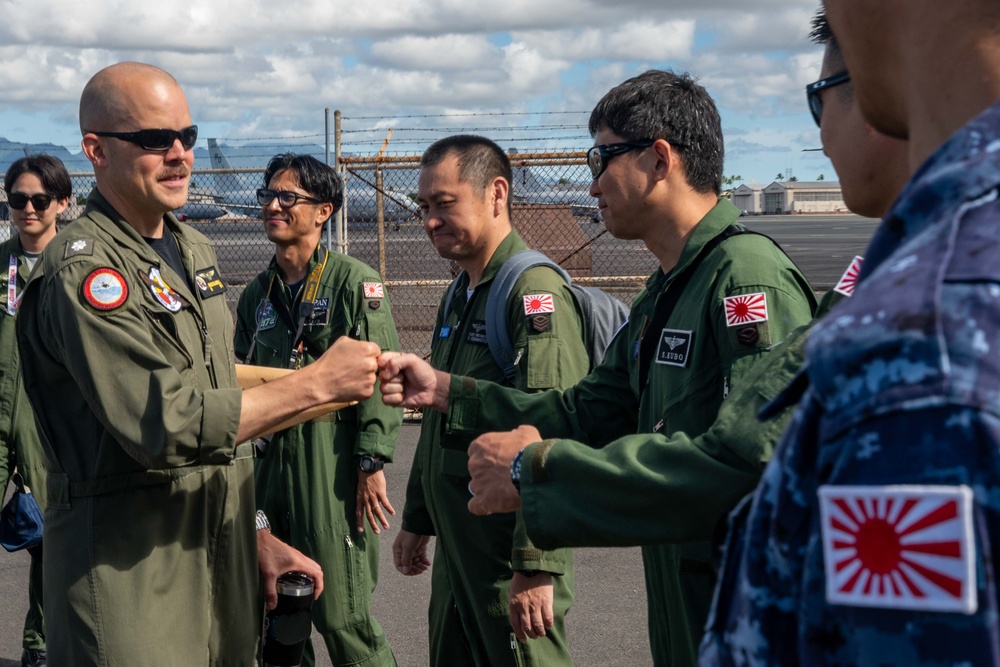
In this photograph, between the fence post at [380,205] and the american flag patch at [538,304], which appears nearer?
the american flag patch at [538,304]

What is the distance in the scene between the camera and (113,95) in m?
3.05

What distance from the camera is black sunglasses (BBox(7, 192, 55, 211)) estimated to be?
620 centimetres

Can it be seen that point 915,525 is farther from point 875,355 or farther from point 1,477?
point 1,477

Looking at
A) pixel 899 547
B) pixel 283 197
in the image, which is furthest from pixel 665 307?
pixel 283 197

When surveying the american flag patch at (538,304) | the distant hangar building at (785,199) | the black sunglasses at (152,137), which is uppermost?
the distant hangar building at (785,199)

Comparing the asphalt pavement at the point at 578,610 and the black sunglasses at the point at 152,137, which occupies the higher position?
the black sunglasses at the point at 152,137

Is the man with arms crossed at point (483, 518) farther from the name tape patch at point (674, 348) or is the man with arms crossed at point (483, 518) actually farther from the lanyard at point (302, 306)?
the lanyard at point (302, 306)

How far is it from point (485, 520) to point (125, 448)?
1.42m

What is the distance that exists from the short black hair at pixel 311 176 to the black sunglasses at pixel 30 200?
147cm

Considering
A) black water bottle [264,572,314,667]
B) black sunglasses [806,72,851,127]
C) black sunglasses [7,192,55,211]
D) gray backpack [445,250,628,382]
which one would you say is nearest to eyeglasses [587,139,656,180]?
gray backpack [445,250,628,382]

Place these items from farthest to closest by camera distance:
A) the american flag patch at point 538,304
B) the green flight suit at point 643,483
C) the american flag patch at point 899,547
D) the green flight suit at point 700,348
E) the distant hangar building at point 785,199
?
1. the distant hangar building at point 785,199
2. the american flag patch at point 538,304
3. the green flight suit at point 700,348
4. the green flight suit at point 643,483
5. the american flag patch at point 899,547

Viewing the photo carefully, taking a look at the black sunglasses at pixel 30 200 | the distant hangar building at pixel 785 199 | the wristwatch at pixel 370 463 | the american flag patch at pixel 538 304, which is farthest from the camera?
the distant hangar building at pixel 785 199

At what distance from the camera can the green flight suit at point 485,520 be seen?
3.61 meters

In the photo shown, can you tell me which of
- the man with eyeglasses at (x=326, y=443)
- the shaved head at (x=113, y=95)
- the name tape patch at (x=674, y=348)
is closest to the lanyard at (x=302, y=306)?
the man with eyeglasses at (x=326, y=443)
